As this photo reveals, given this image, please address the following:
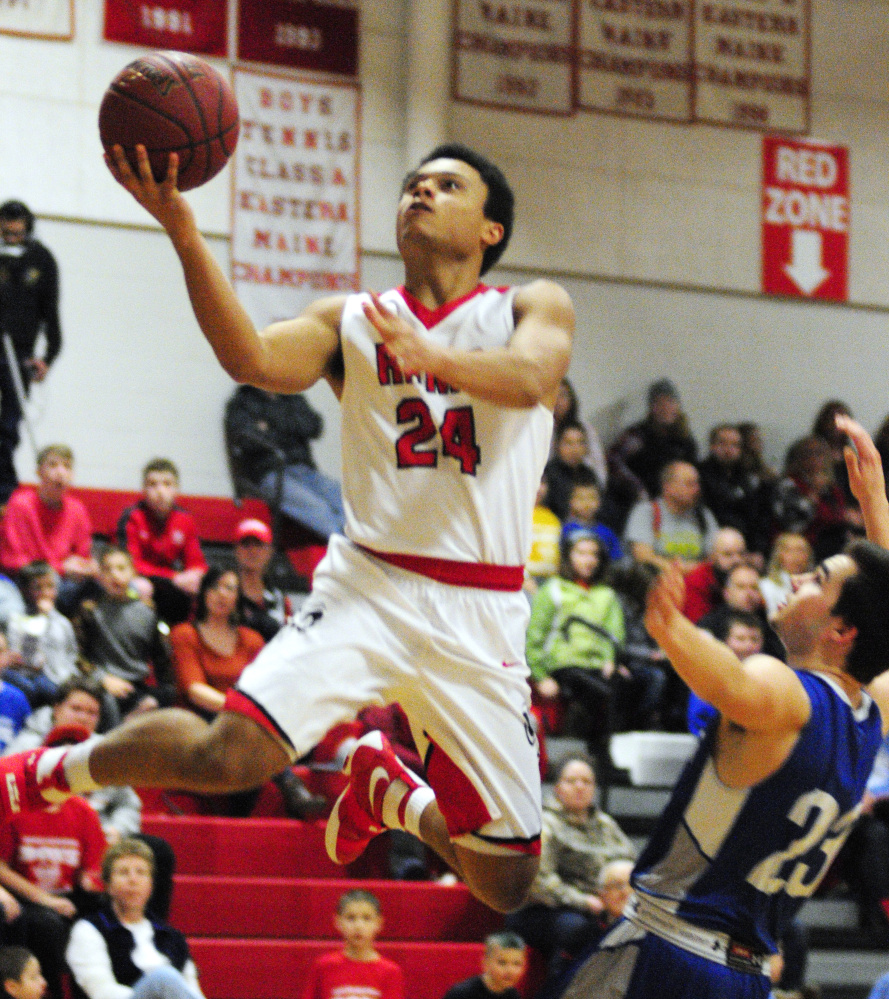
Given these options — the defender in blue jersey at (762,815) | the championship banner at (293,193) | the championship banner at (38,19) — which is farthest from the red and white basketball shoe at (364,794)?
the championship banner at (38,19)

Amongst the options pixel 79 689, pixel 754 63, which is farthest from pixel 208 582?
pixel 754 63

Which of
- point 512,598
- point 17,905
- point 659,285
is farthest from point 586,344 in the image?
point 512,598

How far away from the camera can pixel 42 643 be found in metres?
7.92

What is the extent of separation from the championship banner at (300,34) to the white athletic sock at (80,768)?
8.95 m

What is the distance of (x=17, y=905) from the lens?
6.25 metres

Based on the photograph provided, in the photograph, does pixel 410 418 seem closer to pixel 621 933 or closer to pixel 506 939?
pixel 621 933

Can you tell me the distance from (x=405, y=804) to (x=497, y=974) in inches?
103

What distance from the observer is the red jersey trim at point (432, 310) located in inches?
165

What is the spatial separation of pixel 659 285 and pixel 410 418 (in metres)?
9.57

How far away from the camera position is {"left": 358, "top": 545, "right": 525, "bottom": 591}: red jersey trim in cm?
402

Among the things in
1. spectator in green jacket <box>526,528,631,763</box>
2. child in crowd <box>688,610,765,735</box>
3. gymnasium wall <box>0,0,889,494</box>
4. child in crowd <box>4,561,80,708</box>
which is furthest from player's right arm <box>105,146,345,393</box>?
gymnasium wall <box>0,0,889,494</box>

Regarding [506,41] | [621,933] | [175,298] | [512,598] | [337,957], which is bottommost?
[337,957]

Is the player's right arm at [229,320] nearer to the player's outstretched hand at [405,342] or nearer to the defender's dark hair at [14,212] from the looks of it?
the player's outstretched hand at [405,342]

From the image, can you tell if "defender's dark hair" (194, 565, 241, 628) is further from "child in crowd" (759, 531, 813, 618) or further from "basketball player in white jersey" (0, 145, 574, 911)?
"basketball player in white jersey" (0, 145, 574, 911)
